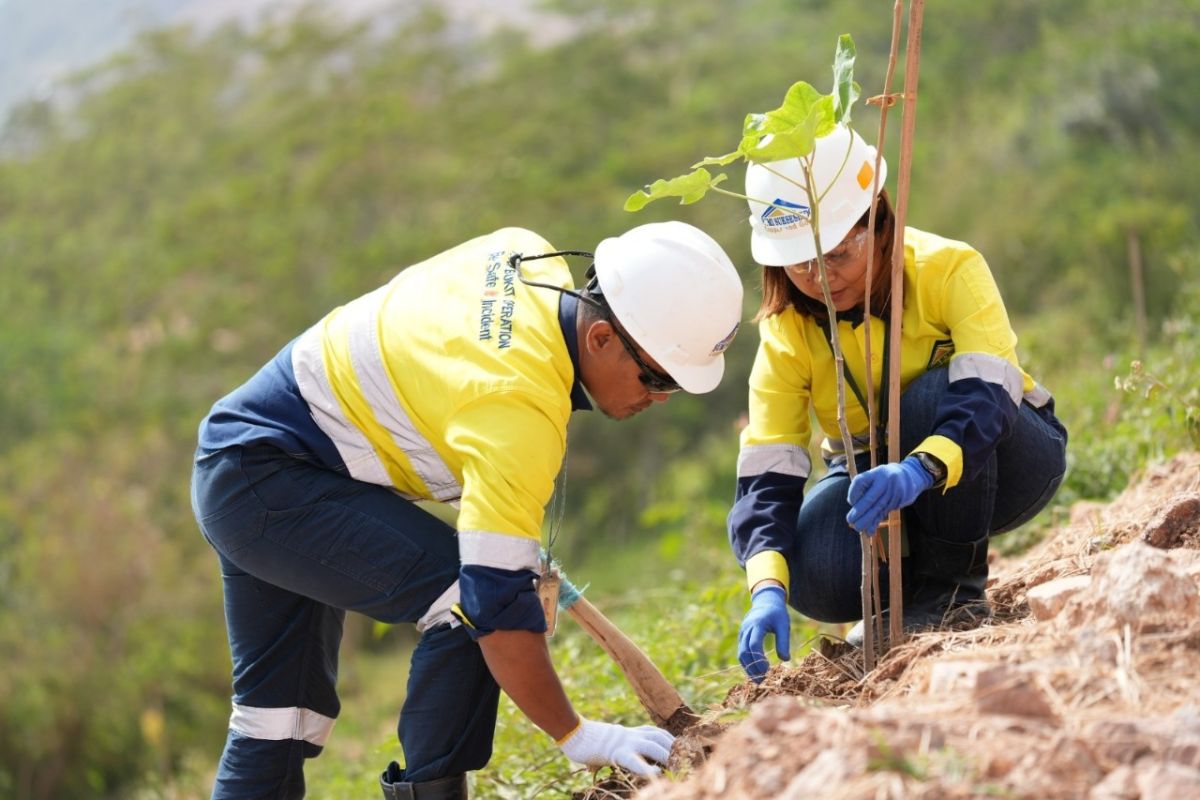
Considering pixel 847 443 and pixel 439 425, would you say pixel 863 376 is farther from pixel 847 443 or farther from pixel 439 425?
pixel 439 425

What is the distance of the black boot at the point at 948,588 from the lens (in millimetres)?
3055

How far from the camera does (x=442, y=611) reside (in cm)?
279

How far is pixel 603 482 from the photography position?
14164 mm

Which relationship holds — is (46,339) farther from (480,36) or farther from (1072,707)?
(1072,707)

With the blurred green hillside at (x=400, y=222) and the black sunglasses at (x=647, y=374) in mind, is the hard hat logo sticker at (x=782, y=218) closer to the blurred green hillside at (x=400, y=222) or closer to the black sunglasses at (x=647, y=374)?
the black sunglasses at (x=647, y=374)

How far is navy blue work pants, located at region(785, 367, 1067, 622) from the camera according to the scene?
3027mm

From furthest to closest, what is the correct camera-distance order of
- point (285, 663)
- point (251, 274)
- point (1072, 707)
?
point (251, 274) → point (285, 663) → point (1072, 707)

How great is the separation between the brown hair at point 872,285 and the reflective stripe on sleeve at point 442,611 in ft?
3.16

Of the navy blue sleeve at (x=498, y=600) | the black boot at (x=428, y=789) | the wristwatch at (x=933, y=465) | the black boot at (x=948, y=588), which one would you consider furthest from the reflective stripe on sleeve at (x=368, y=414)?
the black boot at (x=948, y=588)

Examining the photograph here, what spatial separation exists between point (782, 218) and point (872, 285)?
261 millimetres

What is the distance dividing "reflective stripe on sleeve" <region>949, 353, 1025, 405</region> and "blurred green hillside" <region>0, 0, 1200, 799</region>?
1386 millimetres

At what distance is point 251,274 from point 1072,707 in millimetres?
15298

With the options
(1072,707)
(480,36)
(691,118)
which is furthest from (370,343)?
(480,36)

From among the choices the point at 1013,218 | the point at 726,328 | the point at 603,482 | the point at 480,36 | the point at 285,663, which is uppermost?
the point at 480,36
